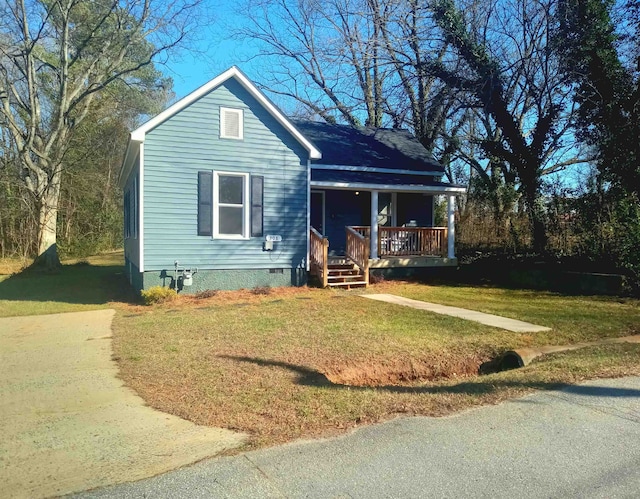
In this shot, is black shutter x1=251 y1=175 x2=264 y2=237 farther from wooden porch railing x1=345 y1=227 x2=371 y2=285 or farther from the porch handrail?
the porch handrail

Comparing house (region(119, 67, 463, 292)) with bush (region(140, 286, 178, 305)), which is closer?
bush (region(140, 286, 178, 305))

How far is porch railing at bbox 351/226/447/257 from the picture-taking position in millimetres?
15711

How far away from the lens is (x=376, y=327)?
850cm

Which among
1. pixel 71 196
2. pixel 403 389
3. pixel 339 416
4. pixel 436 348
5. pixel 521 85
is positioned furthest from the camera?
pixel 71 196

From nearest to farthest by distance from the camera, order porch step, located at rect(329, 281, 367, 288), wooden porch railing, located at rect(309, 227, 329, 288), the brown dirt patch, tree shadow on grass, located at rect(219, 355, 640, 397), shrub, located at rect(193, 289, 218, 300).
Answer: tree shadow on grass, located at rect(219, 355, 640, 397) < the brown dirt patch < shrub, located at rect(193, 289, 218, 300) < wooden porch railing, located at rect(309, 227, 329, 288) < porch step, located at rect(329, 281, 367, 288)

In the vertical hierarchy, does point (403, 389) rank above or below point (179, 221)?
below

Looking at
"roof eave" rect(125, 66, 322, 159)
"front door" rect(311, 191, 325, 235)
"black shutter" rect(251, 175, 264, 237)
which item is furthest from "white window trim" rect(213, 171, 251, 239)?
"front door" rect(311, 191, 325, 235)

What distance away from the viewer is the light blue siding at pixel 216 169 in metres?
12.0

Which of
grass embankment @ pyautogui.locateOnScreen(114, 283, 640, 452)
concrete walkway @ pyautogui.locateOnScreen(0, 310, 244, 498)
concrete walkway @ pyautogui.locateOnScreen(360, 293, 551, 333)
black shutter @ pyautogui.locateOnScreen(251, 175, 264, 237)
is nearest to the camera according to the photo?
concrete walkway @ pyautogui.locateOnScreen(0, 310, 244, 498)

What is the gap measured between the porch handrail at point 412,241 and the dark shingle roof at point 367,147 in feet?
8.12

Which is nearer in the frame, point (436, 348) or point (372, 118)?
point (436, 348)

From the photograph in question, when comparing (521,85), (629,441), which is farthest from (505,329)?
(521,85)

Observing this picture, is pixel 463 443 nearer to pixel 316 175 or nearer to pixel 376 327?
pixel 376 327

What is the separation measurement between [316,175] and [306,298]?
4827 millimetres
